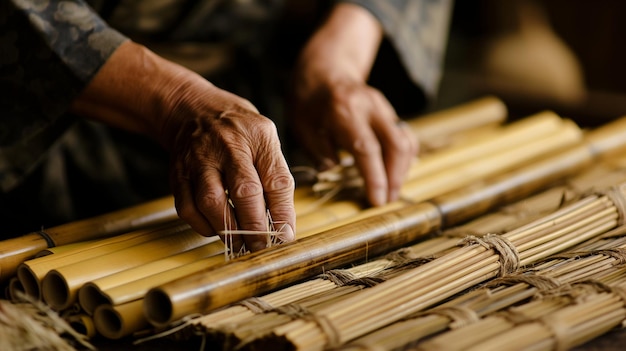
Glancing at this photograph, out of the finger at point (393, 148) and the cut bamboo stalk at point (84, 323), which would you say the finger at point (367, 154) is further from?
the cut bamboo stalk at point (84, 323)

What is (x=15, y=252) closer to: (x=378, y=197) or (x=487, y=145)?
(x=378, y=197)

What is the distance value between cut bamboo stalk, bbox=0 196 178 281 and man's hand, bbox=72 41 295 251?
0.36 ft

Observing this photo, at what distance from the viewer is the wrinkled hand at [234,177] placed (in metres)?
0.74

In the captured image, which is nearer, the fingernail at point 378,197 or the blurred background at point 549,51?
the fingernail at point 378,197

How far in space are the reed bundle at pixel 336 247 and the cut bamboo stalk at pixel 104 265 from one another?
0.35 feet

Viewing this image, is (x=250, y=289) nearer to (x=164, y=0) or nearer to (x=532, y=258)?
(x=532, y=258)

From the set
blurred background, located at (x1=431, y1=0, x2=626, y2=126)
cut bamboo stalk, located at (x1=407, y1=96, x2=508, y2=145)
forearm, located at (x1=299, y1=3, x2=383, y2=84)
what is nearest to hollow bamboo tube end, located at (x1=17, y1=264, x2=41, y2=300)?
forearm, located at (x1=299, y1=3, x2=383, y2=84)

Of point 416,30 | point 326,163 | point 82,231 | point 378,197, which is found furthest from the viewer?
point 416,30

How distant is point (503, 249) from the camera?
0.78 meters

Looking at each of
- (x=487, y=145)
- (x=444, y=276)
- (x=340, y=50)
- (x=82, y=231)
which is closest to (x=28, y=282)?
(x=82, y=231)

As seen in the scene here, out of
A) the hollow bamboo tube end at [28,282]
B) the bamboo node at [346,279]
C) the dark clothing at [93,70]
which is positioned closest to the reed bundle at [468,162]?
the bamboo node at [346,279]

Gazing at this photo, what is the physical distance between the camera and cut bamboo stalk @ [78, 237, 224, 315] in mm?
708

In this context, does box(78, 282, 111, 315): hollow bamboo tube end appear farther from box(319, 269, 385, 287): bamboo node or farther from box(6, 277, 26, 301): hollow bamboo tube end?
box(319, 269, 385, 287): bamboo node

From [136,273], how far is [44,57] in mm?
338
